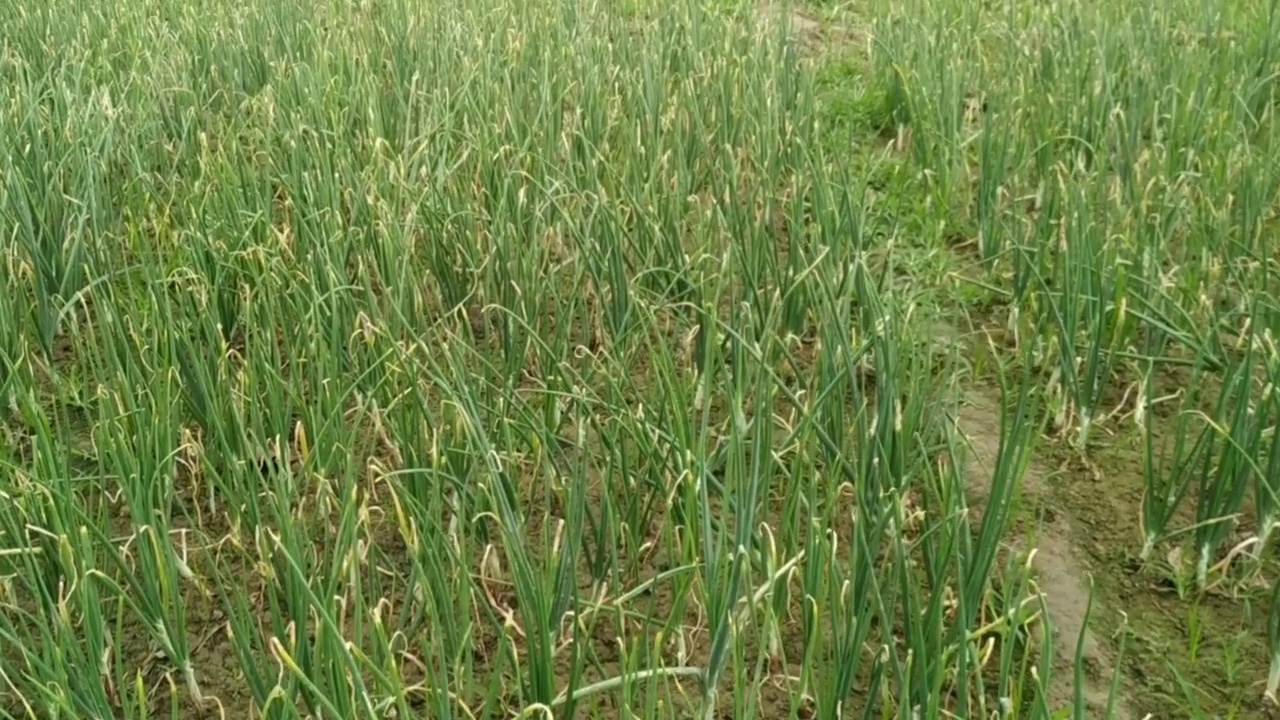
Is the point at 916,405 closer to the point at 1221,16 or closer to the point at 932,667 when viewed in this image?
the point at 932,667

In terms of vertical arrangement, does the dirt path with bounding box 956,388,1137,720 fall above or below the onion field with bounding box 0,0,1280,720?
below

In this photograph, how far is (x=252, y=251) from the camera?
207cm

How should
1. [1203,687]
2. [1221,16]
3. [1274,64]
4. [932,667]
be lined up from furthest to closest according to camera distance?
[1221,16]
[1274,64]
[1203,687]
[932,667]

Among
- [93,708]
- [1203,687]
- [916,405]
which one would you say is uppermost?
[916,405]

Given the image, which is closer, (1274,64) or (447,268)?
(447,268)

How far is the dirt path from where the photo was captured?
1.34 m

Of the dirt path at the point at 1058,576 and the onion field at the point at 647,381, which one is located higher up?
the onion field at the point at 647,381

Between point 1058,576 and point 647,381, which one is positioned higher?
point 647,381

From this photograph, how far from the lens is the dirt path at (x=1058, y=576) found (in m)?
1.34

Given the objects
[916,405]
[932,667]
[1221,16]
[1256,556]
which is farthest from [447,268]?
[1221,16]

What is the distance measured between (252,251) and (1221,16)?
2711mm

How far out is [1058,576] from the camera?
1516mm

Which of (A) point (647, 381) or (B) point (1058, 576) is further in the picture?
(A) point (647, 381)

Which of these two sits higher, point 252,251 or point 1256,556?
point 252,251
